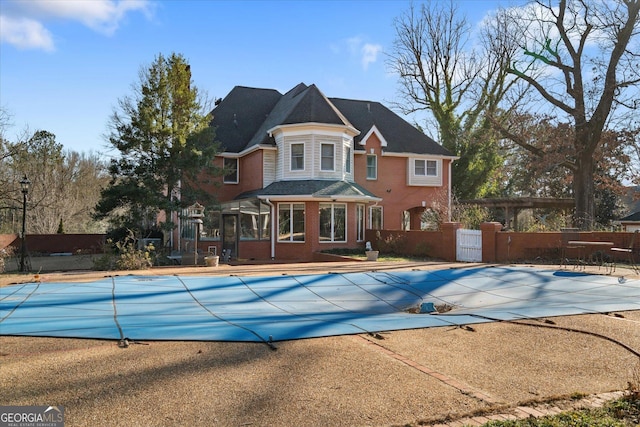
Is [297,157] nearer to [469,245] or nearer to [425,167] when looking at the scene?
[425,167]

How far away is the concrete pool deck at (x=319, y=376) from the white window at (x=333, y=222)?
52.9 feet

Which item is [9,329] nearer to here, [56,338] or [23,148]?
[56,338]

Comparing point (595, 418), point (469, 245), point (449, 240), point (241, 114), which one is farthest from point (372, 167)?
point (595, 418)

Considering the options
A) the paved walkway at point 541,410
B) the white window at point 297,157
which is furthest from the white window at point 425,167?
the paved walkway at point 541,410

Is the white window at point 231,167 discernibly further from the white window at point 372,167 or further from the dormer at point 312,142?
the white window at point 372,167

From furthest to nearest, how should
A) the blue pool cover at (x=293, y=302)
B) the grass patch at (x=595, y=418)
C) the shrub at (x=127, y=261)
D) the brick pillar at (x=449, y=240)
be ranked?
the brick pillar at (x=449, y=240) < the shrub at (x=127, y=261) < the blue pool cover at (x=293, y=302) < the grass patch at (x=595, y=418)

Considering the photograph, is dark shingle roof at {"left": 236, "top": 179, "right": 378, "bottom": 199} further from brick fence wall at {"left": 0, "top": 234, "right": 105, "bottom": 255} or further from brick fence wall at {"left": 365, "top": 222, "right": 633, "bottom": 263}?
brick fence wall at {"left": 0, "top": 234, "right": 105, "bottom": 255}

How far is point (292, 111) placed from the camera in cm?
2458

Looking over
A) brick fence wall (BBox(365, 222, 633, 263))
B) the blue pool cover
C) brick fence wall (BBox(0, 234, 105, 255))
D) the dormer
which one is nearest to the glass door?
the dormer

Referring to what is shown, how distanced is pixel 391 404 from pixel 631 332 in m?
5.10

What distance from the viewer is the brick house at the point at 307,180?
926 inches

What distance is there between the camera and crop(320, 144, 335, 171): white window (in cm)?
2408

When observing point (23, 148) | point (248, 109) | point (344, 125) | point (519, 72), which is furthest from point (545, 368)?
point (23, 148)

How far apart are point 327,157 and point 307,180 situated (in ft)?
5.06
